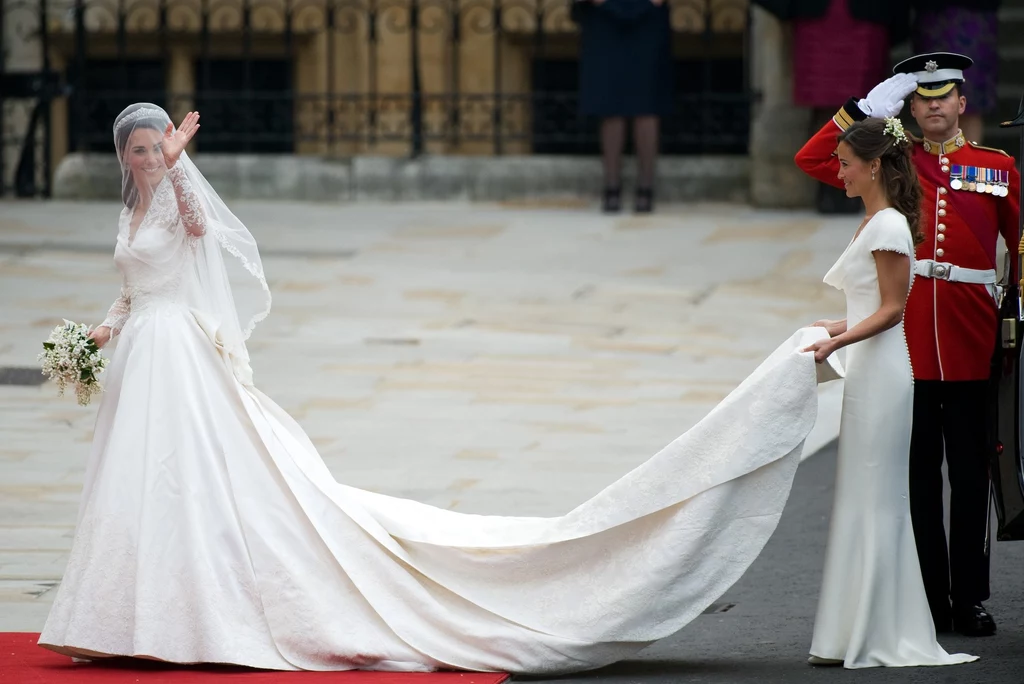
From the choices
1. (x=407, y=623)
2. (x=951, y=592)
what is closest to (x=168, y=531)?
(x=407, y=623)

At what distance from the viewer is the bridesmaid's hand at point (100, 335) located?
5.81m

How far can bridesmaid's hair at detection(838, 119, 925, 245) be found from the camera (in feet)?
17.9

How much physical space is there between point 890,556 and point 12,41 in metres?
12.9

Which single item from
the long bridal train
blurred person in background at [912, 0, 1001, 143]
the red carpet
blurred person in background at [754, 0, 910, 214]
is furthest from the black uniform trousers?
blurred person in background at [754, 0, 910, 214]

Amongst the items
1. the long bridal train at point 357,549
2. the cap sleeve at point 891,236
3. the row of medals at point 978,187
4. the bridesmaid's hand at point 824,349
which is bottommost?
the long bridal train at point 357,549

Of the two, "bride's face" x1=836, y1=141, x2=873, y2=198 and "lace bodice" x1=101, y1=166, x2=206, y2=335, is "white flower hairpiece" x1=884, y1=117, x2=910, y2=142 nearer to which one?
"bride's face" x1=836, y1=141, x2=873, y2=198

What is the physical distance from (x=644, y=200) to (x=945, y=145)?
28.7 feet

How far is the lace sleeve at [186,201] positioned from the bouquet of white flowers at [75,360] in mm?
472

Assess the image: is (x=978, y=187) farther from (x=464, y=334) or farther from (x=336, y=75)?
(x=336, y=75)

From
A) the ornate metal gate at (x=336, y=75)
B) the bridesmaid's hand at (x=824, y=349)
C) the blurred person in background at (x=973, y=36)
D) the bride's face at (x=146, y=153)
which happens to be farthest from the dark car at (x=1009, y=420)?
the ornate metal gate at (x=336, y=75)

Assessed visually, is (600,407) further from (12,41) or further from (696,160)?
(12,41)

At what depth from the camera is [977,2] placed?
13.4 metres

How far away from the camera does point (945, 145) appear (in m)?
5.85

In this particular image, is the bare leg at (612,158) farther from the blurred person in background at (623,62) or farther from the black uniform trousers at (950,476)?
the black uniform trousers at (950,476)
